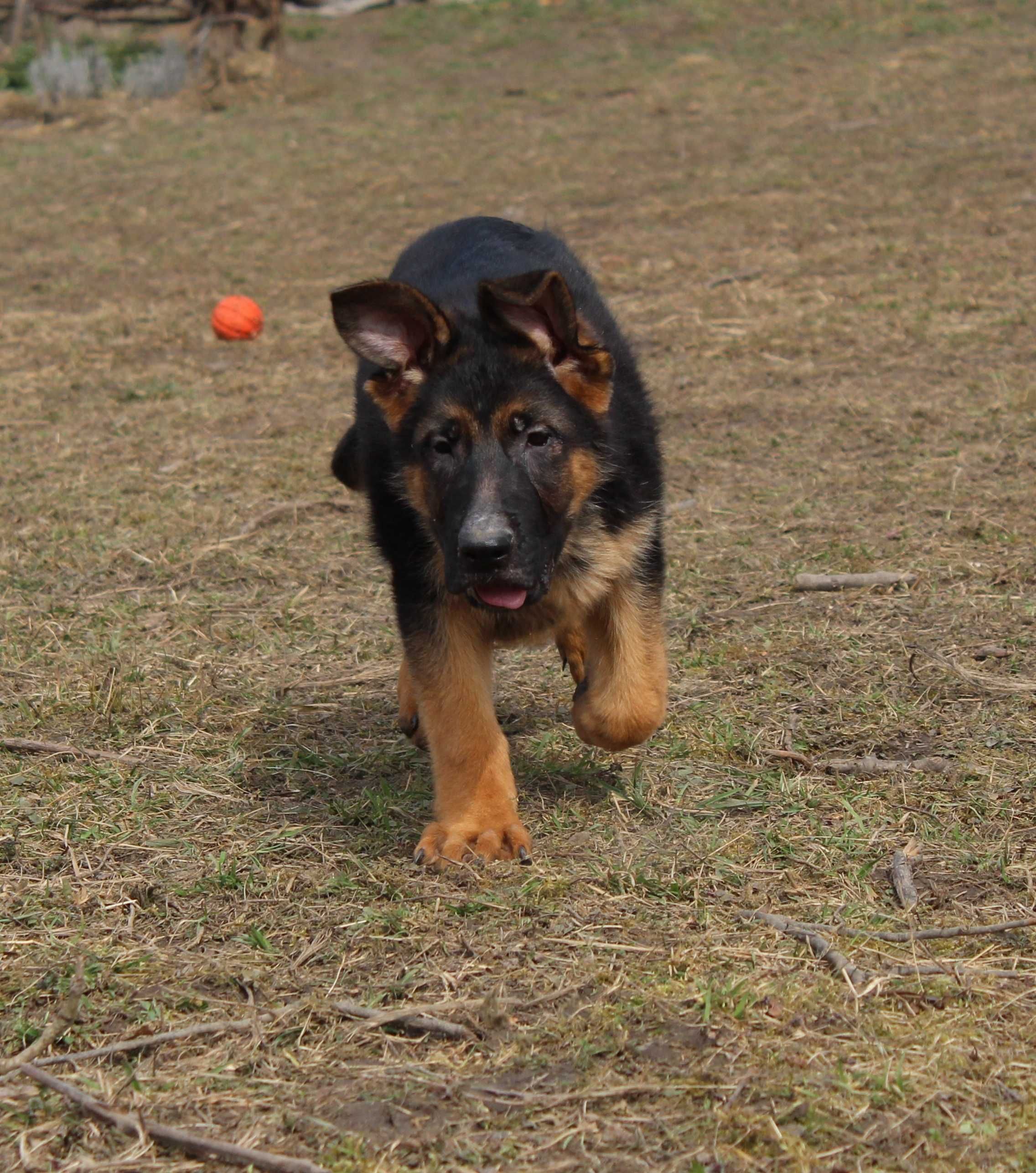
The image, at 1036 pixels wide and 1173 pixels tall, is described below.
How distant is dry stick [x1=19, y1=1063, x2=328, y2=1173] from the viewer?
2816 mm

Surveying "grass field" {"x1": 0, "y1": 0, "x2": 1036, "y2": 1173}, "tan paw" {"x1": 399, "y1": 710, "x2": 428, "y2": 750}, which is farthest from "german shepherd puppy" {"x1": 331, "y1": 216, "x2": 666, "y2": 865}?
"tan paw" {"x1": 399, "y1": 710, "x2": 428, "y2": 750}

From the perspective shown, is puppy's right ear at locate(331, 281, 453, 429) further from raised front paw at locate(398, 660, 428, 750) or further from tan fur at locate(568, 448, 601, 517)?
raised front paw at locate(398, 660, 428, 750)

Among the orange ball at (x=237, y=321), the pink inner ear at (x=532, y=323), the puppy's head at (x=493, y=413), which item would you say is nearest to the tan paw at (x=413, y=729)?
the puppy's head at (x=493, y=413)

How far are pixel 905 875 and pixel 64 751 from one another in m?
2.59

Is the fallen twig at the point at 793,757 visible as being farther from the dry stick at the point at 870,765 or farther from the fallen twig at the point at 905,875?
the fallen twig at the point at 905,875

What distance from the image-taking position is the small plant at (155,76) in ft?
66.6

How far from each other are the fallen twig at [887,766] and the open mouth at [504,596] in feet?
3.99

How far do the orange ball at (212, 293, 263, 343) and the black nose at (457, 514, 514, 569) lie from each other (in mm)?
7171

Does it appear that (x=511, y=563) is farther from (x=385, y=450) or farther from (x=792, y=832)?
(x=792, y=832)

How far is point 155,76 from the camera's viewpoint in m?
20.4

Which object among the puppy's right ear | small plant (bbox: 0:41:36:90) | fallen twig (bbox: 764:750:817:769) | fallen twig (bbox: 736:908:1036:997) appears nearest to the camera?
fallen twig (bbox: 736:908:1036:997)

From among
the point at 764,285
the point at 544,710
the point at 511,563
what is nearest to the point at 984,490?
the point at 544,710

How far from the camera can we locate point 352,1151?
287cm

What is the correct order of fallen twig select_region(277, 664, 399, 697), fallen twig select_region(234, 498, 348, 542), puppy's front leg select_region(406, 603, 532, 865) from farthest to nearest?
1. fallen twig select_region(234, 498, 348, 542)
2. fallen twig select_region(277, 664, 399, 697)
3. puppy's front leg select_region(406, 603, 532, 865)
